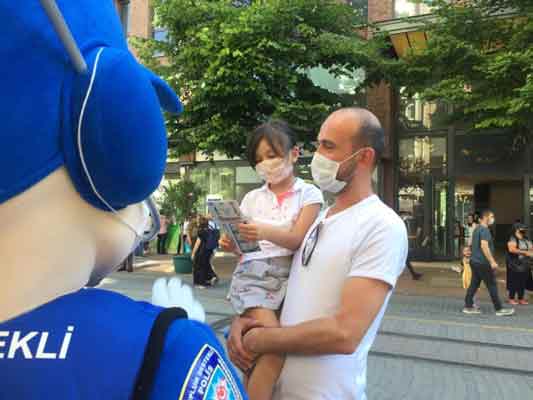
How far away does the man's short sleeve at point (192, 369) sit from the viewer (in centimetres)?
92

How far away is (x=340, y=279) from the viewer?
164 cm

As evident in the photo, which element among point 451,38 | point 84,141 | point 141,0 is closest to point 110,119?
point 84,141

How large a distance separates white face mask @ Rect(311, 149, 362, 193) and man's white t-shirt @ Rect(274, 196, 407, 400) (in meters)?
0.16

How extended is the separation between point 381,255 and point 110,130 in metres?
0.98

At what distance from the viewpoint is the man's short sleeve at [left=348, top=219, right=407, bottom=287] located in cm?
155

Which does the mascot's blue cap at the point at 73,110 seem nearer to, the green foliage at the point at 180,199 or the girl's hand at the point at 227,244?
the girl's hand at the point at 227,244

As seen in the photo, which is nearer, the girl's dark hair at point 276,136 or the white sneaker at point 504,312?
the girl's dark hair at point 276,136

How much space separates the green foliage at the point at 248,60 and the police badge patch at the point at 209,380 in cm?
990

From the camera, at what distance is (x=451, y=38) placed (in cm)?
1059

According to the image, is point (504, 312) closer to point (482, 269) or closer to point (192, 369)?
point (482, 269)

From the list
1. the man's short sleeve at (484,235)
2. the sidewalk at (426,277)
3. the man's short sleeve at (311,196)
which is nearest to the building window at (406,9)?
the sidewalk at (426,277)

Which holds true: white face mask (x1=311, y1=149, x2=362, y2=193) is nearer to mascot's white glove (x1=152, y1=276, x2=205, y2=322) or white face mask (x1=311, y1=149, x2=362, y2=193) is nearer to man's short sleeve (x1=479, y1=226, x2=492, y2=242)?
mascot's white glove (x1=152, y1=276, x2=205, y2=322)

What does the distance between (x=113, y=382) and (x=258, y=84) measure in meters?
10.2

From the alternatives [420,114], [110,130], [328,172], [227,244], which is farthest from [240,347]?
[420,114]
